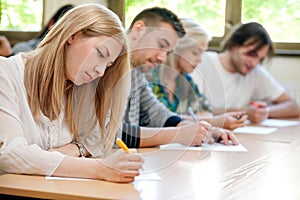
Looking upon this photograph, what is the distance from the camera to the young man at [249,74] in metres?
3.24

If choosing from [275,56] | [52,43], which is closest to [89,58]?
[52,43]

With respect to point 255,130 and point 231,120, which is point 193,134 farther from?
point 255,130

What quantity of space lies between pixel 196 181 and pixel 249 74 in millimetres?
2131

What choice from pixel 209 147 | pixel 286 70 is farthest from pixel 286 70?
pixel 209 147

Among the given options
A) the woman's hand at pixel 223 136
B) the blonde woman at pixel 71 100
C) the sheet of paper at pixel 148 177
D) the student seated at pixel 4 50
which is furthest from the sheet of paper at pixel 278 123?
the student seated at pixel 4 50

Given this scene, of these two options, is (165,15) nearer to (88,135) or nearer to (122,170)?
(88,135)

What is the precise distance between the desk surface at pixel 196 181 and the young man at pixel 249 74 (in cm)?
140

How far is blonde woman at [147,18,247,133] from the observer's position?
246cm

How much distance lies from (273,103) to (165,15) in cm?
156

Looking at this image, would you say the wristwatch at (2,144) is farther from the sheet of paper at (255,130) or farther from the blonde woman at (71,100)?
the sheet of paper at (255,130)

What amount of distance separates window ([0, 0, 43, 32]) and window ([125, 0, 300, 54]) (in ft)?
3.63

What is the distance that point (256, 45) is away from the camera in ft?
10.6

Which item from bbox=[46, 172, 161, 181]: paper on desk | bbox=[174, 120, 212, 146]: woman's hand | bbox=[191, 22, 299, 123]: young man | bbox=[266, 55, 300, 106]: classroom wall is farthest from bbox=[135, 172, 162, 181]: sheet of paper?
bbox=[266, 55, 300, 106]: classroom wall

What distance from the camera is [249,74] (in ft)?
11.2
